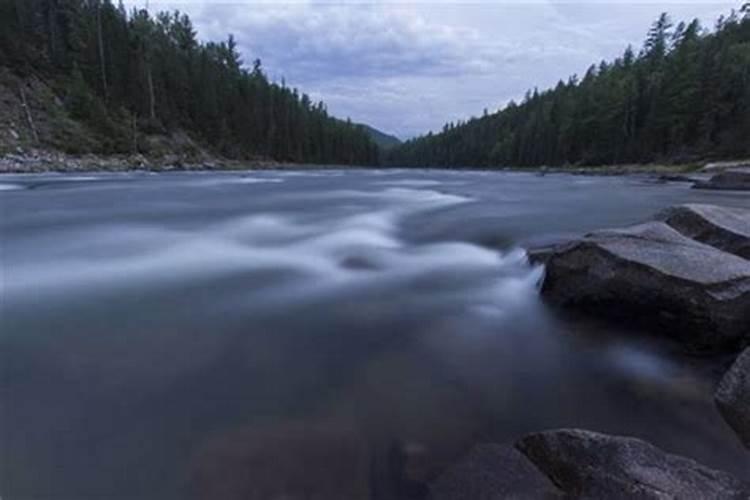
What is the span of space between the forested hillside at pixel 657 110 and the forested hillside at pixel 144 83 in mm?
46960

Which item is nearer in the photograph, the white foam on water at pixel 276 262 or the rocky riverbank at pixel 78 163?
the white foam on water at pixel 276 262

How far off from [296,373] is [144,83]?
6526cm

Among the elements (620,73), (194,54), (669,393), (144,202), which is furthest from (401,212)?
(620,73)

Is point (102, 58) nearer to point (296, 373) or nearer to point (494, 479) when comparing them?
point (296, 373)

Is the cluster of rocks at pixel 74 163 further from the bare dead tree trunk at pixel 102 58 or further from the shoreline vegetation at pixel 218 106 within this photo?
the bare dead tree trunk at pixel 102 58

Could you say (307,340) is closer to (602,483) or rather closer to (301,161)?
(602,483)

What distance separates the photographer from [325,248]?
411 inches

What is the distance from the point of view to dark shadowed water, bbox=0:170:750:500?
3383 mm

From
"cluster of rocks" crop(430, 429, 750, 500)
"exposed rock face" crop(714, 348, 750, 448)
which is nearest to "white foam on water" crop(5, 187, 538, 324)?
"exposed rock face" crop(714, 348, 750, 448)

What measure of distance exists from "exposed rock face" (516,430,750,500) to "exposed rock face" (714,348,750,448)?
979 mm

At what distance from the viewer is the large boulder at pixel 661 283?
464 cm

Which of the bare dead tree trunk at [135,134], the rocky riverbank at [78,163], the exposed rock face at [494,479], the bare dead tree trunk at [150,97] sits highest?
the bare dead tree trunk at [150,97]

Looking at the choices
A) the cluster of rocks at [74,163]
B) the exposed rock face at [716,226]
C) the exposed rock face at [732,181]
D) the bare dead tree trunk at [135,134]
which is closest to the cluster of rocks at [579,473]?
the exposed rock face at [716,226]

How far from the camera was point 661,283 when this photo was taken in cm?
496
